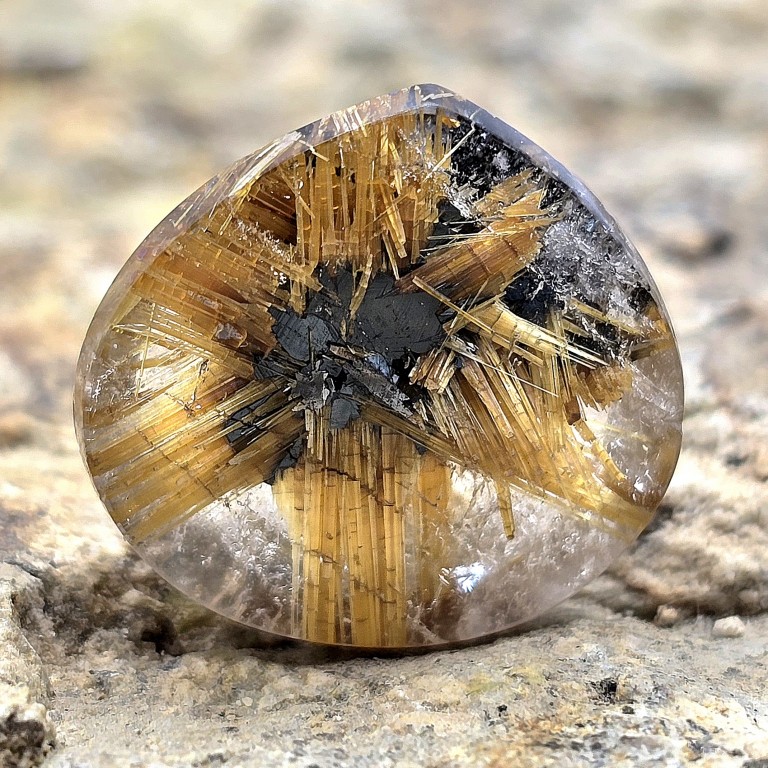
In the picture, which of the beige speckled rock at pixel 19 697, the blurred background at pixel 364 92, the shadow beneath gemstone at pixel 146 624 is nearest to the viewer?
the beige speckled rock at pixel 19 697

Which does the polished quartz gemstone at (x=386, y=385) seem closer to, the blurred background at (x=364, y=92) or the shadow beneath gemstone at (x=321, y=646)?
the shadow beneath gemstone at (x=321, y=646)

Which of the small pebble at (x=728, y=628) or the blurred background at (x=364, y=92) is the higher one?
the blurred background at (x=364, y=92)

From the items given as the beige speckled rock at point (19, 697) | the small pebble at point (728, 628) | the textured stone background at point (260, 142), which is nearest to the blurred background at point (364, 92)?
the textured stone background at point (260, 142)

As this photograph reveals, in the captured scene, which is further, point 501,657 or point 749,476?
point 749,476

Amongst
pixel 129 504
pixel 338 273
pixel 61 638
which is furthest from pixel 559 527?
pixel 61 638

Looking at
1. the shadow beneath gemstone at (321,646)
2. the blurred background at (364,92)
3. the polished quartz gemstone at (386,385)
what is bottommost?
the shadow beneath gemstone at (321,646)

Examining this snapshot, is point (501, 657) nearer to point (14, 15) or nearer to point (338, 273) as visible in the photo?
Answer: point (338, 273)
